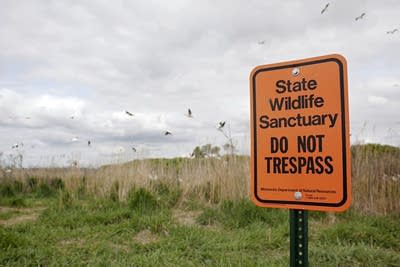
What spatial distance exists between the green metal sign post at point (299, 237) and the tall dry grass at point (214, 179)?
3.34 m

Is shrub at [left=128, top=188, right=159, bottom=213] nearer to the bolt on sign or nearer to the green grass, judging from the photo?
the green grass

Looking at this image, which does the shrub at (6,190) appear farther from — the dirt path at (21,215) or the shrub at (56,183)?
the dirt path at (21,215)

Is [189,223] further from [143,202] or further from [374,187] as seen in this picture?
[374,187]

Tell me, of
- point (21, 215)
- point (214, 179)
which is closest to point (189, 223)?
point (214, 179)

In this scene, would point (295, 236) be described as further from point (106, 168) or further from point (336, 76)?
point (106, 168)

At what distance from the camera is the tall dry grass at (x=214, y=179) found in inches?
182

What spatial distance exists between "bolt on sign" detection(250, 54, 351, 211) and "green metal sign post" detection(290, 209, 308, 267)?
0.05m

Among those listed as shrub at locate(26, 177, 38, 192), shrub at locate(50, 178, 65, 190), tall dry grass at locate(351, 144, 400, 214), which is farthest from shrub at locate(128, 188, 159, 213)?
shrub at locate(26, 177, 38, 192)

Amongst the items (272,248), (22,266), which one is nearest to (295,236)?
(272,248)

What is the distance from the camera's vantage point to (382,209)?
4488 millimetres

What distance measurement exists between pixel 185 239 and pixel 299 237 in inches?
78.9

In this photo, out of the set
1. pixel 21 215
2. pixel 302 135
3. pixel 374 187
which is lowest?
pixel 21 215

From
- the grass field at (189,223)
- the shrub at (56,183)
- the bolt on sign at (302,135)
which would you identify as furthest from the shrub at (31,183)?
the bolt on sign at (302,135)

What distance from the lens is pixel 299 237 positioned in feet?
3.87
